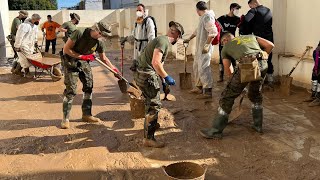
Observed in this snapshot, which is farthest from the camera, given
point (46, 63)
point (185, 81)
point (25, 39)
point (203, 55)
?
point (25, 39)

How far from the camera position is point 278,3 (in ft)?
24.6

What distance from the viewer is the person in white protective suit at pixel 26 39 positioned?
8602mm

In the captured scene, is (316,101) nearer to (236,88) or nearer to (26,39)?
(236,88)

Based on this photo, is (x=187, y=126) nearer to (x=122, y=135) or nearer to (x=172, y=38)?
(x=122, y=135)

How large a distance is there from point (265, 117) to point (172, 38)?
2.29 m

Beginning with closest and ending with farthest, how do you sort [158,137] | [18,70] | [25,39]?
1. [158,137]
2. [25,39]
3. [18,70]

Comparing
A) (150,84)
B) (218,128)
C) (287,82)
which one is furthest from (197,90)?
(150,84)

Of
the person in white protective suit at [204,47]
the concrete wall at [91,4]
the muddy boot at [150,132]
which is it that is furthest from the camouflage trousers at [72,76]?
the concrete wall at [91,4]

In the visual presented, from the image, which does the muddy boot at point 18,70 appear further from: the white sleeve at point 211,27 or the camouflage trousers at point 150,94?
the camouflage trousers at point 150,94

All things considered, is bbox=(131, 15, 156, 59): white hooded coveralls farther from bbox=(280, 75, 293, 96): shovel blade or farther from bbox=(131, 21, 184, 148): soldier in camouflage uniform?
bbox=(280, 75, 293, 96): shovel blade

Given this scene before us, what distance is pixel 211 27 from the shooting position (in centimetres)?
602

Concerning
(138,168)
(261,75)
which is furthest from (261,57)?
(138,168)

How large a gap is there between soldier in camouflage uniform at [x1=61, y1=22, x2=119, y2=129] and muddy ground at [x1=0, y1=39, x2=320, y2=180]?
0.44 m

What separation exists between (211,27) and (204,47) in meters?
0.37
